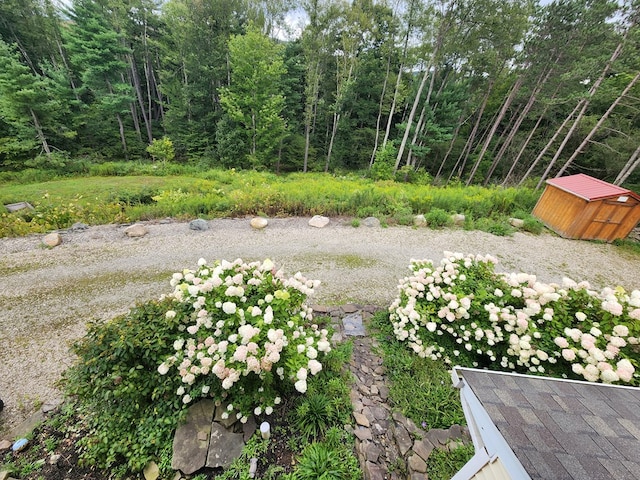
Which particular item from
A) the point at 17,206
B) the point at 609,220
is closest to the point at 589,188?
the point at 609,220

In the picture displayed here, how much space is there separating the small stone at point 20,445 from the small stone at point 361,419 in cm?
285

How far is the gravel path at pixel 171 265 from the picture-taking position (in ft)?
10.0

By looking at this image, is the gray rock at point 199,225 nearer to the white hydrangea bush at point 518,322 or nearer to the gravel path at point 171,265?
the gravel path at point 171,265

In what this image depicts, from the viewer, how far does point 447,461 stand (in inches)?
70.8

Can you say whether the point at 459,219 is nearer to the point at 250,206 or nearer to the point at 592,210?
the point at 592,210

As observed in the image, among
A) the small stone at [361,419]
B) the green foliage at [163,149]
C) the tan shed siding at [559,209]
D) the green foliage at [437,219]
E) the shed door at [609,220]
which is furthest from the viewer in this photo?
the green foliage at [163,149]

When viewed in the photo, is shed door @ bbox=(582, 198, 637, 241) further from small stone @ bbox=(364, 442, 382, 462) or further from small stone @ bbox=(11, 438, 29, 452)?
small stone @ bbox=(11, 438, 29, 452)

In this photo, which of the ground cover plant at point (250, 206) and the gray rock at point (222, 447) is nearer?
the gray rock at point (222, 447)

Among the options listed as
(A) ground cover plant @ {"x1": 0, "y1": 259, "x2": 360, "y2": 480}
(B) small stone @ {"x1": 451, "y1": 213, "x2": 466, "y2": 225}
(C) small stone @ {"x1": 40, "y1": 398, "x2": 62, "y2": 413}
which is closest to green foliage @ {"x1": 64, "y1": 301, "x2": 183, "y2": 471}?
(A) ground cover plant @ {"x1": 0, "y1": 259, "x2": 360, "y2": 480}

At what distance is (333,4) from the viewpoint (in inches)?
451

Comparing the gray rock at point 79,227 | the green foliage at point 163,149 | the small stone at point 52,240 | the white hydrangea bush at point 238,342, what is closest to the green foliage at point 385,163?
the green foliage at point 163,149

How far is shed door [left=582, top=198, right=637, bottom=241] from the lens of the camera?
6.42 metres

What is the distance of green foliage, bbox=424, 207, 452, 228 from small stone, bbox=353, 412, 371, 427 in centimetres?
593

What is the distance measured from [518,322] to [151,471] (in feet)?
11.0
